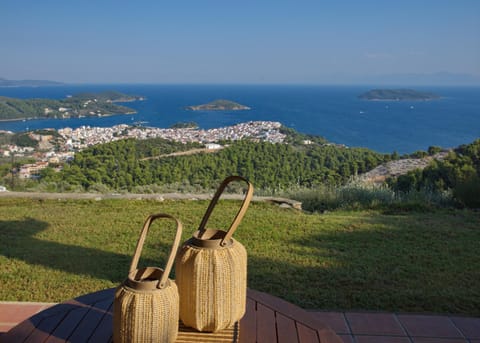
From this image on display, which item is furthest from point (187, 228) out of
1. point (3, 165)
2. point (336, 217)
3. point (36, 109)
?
point (36, 109)

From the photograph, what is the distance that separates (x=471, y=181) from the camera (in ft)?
21.1

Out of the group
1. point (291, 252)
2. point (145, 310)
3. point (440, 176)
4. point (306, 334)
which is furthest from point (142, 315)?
point (440, 176)

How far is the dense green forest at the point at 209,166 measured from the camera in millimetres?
10570

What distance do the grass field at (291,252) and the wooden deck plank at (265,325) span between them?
1.46 metres

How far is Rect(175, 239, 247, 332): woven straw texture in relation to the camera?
56.6 inches

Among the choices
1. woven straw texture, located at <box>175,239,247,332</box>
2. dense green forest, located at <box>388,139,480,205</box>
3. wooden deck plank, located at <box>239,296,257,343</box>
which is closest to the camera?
woven straw texture, located at <box>175,239,247,332</box>

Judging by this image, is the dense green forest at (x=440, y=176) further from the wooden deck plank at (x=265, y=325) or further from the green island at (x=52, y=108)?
the green island at (x=52, y=108)

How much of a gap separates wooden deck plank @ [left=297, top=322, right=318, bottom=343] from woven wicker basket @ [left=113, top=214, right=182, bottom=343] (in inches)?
19.6

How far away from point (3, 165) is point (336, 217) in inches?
312

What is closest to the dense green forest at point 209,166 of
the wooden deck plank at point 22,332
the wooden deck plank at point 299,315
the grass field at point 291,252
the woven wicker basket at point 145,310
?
the grass field at point 291,252

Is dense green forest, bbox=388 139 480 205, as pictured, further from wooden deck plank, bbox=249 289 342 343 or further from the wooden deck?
the wooden deck

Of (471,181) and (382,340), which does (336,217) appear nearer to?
(471,181)

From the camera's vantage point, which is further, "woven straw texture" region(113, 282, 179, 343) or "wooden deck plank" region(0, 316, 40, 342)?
"wooden deck plank" region(0, 316, 40, 342)

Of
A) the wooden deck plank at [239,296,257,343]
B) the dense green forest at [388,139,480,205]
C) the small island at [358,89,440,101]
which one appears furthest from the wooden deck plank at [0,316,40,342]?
the small island at [358,89,440,101]
